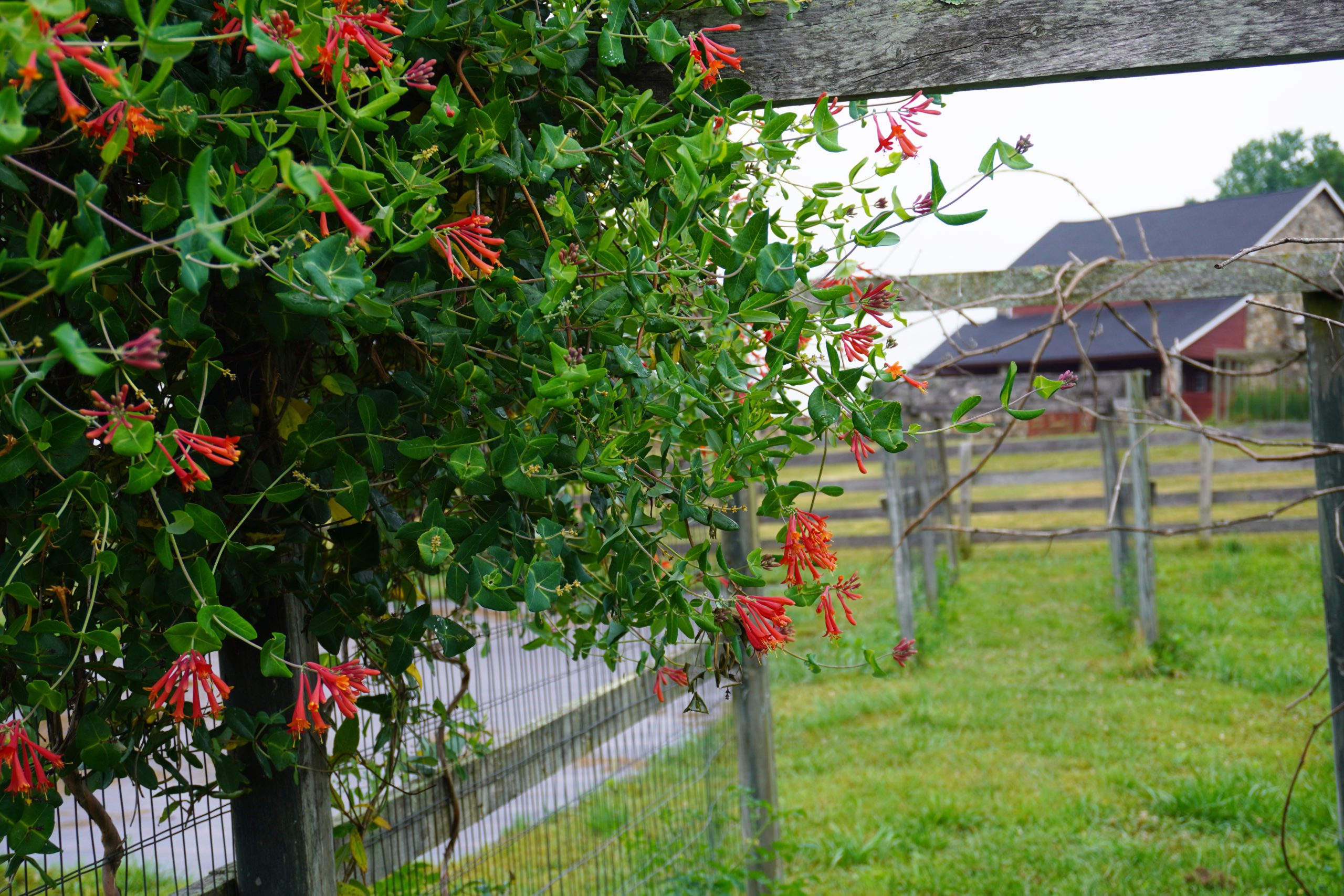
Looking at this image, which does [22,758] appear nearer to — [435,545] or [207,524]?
[207,524]

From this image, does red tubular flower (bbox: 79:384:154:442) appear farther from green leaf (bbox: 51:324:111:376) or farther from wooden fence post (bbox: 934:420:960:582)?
wooden fence post (bbox: 934:420:960:582)

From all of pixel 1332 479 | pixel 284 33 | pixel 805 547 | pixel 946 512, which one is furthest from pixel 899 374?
pixel 946 512

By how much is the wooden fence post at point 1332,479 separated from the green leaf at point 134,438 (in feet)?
9.75

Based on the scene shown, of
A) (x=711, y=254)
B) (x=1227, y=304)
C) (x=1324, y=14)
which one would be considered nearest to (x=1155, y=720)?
(x=1324, y=14)

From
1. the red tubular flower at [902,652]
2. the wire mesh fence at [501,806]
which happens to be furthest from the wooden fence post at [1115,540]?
the red tubular flower at [902,652]

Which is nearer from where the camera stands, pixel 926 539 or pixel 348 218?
pixel 348 218

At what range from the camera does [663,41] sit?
112 cm

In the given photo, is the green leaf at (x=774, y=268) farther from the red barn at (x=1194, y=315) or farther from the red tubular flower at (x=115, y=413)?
the red barn at (x=1194, y=315)

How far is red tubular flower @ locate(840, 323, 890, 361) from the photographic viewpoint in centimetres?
117

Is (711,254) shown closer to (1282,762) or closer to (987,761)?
(987,761)

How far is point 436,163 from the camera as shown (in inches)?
43.5

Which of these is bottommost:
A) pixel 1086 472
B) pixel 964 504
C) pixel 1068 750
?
pixel 1068 750

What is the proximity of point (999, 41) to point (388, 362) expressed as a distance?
0.93m

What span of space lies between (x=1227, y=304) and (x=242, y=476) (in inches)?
1101
